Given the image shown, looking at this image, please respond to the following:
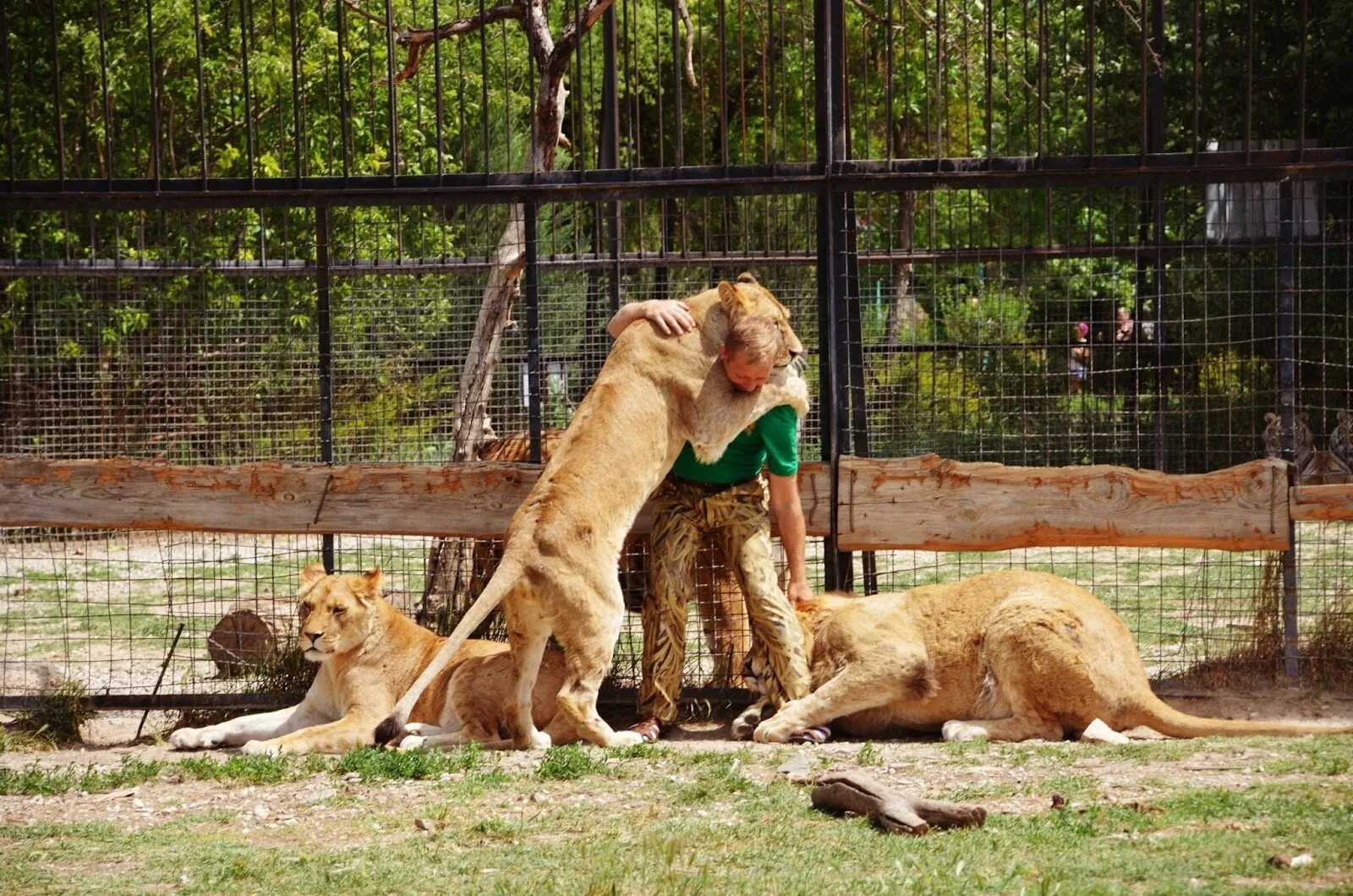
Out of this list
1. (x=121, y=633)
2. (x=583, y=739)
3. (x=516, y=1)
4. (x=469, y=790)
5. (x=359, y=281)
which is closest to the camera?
(x=469, y=790)

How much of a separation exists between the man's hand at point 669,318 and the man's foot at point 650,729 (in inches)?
76.3

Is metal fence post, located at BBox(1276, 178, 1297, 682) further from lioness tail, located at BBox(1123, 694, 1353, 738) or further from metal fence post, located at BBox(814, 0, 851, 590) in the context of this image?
metal fence post, located at BBox(814, 0, 851, 590)

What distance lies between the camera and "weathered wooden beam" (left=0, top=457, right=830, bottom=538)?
823 centimetres

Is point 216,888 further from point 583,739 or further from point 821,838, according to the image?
point 583,739

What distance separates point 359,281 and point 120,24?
21.0 feet

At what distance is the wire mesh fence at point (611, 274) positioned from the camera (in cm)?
826

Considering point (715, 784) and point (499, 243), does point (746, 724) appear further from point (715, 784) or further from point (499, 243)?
point (499, 243)

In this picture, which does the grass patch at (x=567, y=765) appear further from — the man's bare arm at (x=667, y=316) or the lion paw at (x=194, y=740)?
the man's bare arm at (x=667, y=316)

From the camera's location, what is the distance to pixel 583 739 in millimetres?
7352

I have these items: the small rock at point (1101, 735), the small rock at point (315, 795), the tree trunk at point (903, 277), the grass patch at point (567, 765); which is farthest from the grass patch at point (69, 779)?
the tree trunk at point (903, 277)

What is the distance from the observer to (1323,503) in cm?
779

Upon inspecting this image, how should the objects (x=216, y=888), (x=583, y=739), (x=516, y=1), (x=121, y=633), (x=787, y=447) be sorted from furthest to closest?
(x=121, y=633)
(x=516, y=1)
(x=787, y=447)
(x=583, y=739)
(x=216, y=888)

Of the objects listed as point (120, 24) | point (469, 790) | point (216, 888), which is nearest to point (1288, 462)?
point (469, 790)

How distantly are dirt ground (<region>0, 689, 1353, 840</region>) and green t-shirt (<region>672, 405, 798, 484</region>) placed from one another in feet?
4.38
